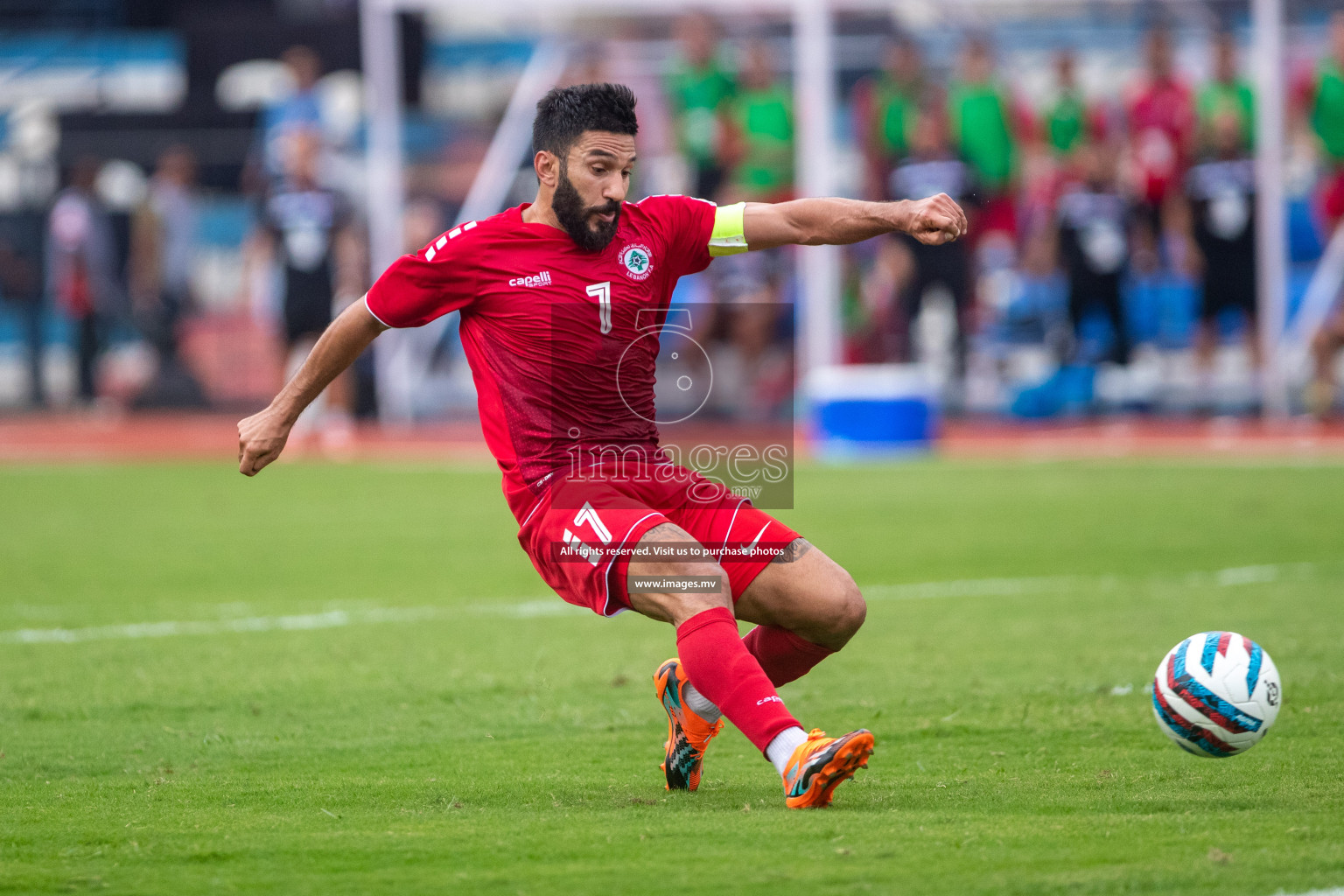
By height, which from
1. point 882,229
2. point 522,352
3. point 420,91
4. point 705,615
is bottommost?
point 705,615

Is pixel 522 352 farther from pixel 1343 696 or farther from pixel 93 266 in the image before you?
pixel 93 266

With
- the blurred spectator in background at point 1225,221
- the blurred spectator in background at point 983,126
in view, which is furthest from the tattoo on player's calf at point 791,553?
the blurred spectator in background at point 1225,221

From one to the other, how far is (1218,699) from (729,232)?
6.58ft

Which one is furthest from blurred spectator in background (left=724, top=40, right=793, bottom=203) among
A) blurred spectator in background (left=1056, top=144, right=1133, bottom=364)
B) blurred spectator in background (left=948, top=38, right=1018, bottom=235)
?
blurred spectator in background (left=1056, top=144, right=1133, bottom=364)

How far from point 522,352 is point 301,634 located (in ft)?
10.8

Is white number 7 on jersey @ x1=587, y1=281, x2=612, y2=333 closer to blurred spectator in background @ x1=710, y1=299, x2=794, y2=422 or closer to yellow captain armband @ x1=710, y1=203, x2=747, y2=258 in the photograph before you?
yellow captain armband @ x1=710, y1=203, x2=747, y2=258

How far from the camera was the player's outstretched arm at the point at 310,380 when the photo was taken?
4.96 metres

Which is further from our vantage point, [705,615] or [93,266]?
[93,266]

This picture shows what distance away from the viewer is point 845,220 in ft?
16.6

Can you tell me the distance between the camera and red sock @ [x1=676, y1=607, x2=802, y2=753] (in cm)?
452

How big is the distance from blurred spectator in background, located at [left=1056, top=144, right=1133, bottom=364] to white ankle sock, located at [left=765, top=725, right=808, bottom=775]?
1308cm

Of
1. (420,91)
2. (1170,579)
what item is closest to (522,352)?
(1170,579)

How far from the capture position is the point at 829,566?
496 cm

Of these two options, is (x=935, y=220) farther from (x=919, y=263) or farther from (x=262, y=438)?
(x=919, y=263)
